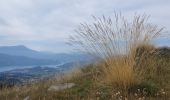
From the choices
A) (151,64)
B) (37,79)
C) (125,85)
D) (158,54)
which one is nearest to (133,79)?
(125,85)

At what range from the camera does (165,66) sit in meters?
10.6

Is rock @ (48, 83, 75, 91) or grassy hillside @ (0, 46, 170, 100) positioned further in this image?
rock @ (48, 83, 75, 91)

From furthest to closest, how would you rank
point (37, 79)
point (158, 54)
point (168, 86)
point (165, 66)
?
point (37, 79), point (158, 54), point (165, 66), point (168, 86)

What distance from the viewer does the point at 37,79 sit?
43.0ft

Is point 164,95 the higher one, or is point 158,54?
point 158,54

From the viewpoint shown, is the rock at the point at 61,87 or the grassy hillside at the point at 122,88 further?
the rock at the point at 61,87

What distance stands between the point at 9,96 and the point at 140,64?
327 cm

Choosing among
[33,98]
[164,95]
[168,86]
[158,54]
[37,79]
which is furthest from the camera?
[37,79]

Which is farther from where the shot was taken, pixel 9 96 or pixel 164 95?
pixel 9 96

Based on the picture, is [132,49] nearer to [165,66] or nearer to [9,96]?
[165,66]

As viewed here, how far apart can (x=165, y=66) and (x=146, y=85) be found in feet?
6.70

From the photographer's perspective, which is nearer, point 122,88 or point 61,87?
point 122,88

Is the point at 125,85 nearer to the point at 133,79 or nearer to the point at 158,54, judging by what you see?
the point at 133,79

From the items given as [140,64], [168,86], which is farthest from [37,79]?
[168,86]
